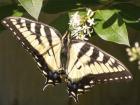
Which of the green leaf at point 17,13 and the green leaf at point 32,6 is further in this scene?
the green leaf at point 17,13

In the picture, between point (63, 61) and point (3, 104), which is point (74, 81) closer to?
point (63, 61)

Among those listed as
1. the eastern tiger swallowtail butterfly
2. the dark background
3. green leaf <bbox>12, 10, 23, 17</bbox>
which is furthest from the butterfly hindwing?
the dark background

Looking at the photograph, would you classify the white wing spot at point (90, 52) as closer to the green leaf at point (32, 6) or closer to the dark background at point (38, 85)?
the green leaf at point (32, 6)

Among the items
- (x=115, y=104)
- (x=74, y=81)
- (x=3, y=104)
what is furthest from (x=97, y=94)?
(x=74, y=81)

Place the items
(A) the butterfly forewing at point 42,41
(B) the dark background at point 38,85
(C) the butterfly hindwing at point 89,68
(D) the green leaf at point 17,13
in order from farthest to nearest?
(B) the dark background at point 38,85 < (D) the green leaf at point 17,13 < (A) the butterfly forewing at point 42,41 < (C) the butterfly hindwing at point 89,68

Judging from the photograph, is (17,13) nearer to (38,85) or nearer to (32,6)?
(32,6)

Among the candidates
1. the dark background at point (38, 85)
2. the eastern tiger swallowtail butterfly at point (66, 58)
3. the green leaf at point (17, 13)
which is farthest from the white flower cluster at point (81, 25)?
the dark background at point (38, 85)
